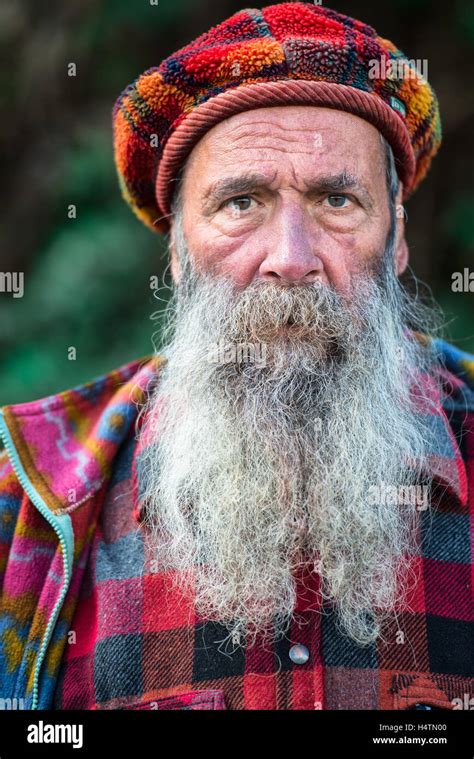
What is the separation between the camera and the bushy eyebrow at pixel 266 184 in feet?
7.09

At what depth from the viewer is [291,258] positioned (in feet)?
6.69

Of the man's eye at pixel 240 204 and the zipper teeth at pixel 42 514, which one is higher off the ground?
the man's eye at pixel 240 204

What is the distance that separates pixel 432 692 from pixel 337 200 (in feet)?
4.11

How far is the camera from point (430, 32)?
12.9 feet

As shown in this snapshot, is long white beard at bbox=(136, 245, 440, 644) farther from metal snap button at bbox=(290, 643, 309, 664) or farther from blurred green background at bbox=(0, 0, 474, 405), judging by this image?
blurred green background at bbox=(0, 0, 474, 405)

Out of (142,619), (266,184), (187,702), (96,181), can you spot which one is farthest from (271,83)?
(96,181)

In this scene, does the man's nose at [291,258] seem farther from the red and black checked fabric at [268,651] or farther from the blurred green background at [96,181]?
the blurred green background at [96,181]

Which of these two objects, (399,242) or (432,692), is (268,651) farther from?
(399,242)

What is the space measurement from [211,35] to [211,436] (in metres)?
1.10

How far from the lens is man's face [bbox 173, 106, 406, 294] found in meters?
2.13

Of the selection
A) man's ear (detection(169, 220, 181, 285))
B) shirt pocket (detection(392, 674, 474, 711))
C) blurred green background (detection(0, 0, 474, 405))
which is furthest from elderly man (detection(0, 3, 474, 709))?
blurred green background (detection(0, 0, 474, 405))

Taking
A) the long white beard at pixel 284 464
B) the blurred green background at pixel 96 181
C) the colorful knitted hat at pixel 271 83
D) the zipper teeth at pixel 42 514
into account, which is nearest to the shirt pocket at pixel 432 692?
the long white beard at pixel 284 464

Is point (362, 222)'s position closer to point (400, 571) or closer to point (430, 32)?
point (400, 571)
